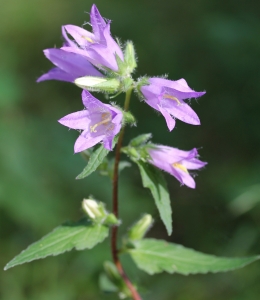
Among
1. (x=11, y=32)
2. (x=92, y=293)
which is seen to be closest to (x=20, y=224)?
(x=92, y=293)

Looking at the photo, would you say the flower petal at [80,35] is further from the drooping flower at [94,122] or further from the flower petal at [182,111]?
the flower petal at [182,111]

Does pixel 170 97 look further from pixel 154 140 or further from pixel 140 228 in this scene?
pixel 154 140

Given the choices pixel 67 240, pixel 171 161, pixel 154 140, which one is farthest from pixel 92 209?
pixel 154 140

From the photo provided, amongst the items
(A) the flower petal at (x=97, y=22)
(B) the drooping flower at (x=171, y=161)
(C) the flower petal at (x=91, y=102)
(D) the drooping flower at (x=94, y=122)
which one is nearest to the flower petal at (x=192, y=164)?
(B) the drooping flower at (x=171, y=161)

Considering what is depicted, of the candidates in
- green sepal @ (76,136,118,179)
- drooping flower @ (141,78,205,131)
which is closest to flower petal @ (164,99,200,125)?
drooping flower @ (141,78,205,131)

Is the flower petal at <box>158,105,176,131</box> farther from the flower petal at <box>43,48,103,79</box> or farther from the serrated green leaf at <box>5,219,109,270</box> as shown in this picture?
the serrated green leaf at <box>5,219,109,270</box>

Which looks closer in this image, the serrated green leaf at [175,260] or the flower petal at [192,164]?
the flower petal at [192,164]
